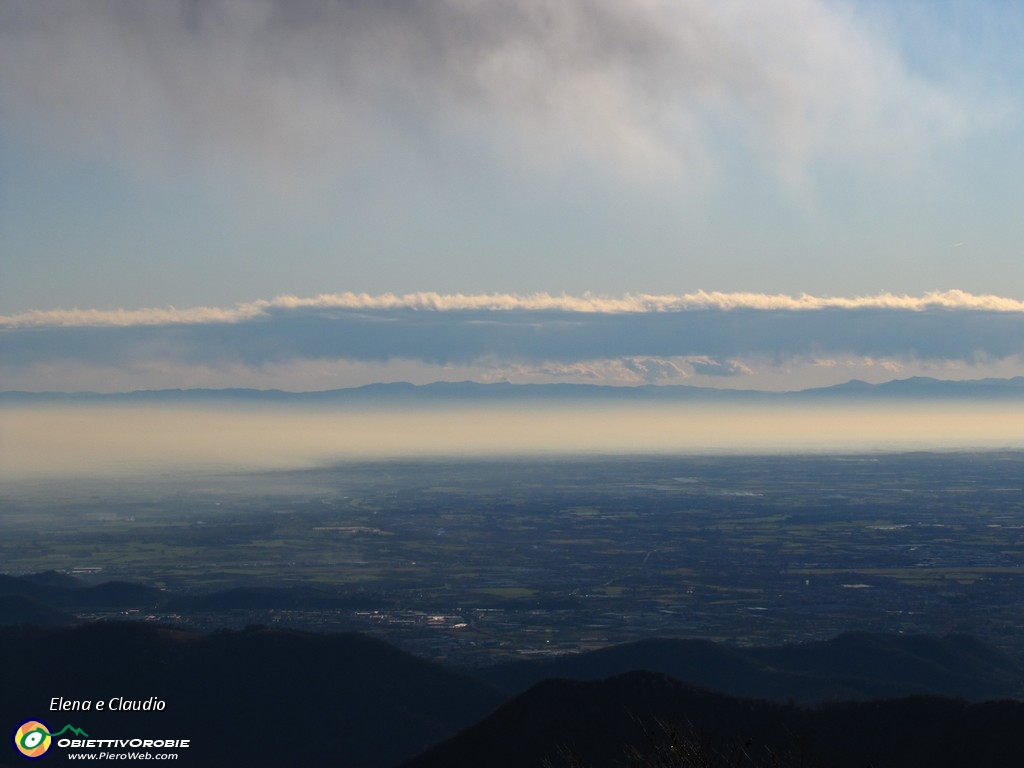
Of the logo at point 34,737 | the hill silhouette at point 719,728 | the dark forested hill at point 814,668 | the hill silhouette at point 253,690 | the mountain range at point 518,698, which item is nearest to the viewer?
the hill silhouette at point 719,728

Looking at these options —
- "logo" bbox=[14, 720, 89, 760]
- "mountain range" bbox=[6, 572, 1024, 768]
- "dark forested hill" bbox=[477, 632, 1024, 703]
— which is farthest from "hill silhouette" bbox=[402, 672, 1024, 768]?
"logo" bbox=[14, 720, 89, 760]

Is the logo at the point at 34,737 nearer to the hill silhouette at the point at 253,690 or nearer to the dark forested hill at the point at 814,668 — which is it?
the hill silhouette at the point at 253,690

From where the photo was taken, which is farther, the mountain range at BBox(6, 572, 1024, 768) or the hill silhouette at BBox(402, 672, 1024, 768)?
the mountain range at BBox(6, 572, 1024, 768)

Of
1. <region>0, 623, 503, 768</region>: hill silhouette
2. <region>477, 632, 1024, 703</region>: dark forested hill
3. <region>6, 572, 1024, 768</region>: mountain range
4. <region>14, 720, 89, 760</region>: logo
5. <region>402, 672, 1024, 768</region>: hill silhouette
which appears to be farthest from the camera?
<region>477, 632, 1024, 703</region>: dark forested hill

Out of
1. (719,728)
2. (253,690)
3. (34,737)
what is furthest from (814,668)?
(34,737)

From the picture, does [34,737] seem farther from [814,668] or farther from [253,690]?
[814,668]

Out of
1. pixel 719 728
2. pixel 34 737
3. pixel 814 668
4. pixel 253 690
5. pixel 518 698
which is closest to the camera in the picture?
pixel 719 728

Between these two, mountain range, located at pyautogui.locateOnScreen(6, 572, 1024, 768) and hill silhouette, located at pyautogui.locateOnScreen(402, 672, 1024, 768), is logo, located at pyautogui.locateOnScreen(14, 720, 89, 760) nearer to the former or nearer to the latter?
mountain range, located at pyautogui.locateOnScreen(6, 572, 1024, 768)

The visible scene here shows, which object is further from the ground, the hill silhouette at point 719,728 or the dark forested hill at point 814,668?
the hill silhouette at point 719,728

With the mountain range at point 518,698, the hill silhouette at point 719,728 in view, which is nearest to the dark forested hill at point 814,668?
the mountain range at point 518,698

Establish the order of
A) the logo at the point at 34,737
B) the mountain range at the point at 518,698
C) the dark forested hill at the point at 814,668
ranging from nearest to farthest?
1. the mountain range at the point at 518,698
2. the logo at the point at 34,737
3. the dark forested hill at the point at 814,668
